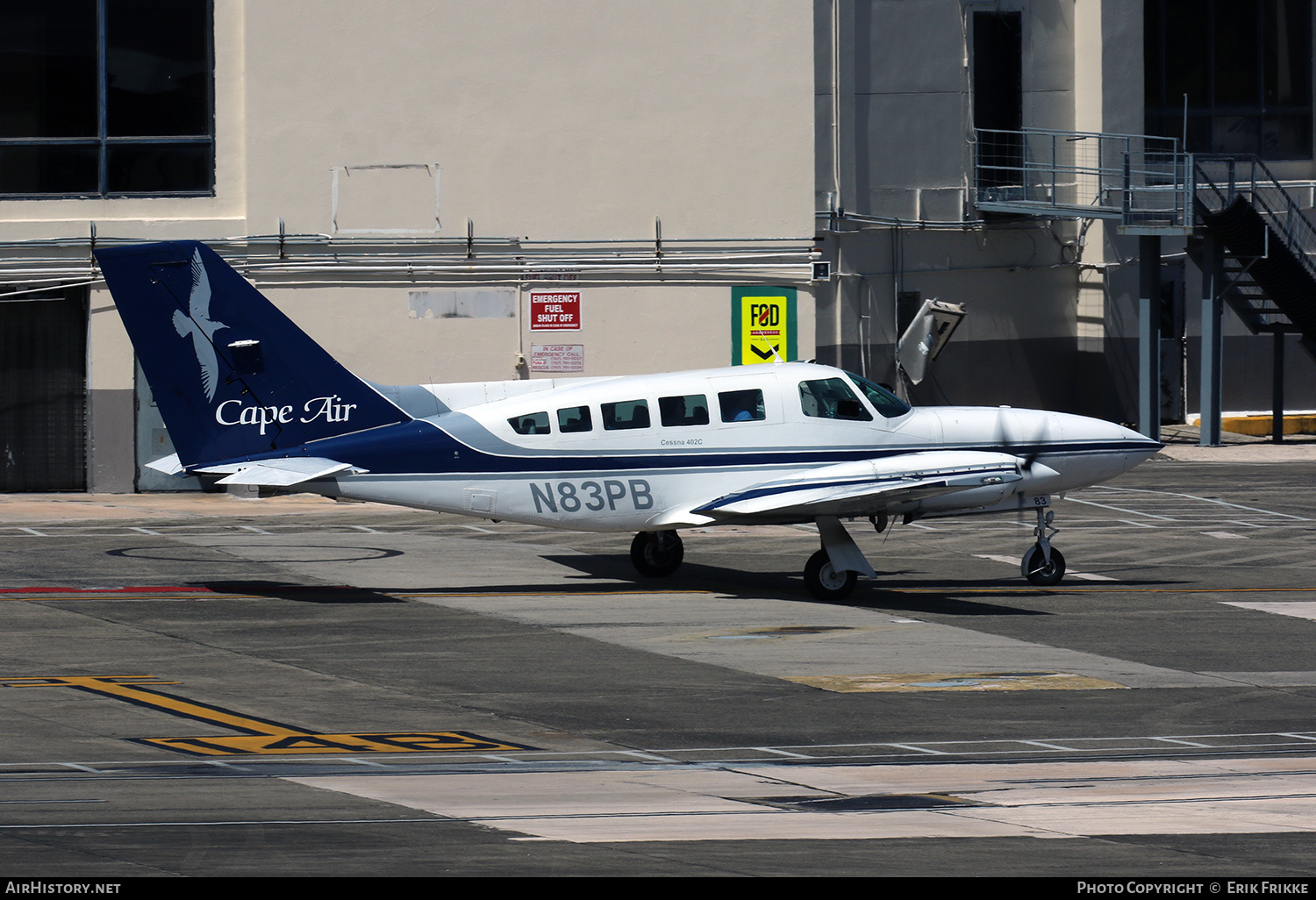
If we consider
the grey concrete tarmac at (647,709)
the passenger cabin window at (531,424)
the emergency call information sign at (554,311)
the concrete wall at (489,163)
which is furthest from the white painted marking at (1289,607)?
the emergency call information sign at (554,311)

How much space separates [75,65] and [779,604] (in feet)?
66.3

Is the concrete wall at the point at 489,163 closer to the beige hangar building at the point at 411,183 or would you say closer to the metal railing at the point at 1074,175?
the beige hangar building at the point at 411,183

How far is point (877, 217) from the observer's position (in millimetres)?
36656

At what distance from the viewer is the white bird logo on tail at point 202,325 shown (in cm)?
1905

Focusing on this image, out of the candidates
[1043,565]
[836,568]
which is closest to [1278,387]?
[1043,565]

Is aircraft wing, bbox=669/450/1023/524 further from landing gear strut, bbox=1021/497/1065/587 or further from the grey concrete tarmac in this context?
landing gear strut, bbox=1021/497/1065/587

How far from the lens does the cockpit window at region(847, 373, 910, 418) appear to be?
2036cm

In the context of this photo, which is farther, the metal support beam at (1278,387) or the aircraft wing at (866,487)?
the metal support beam at (1278,387)

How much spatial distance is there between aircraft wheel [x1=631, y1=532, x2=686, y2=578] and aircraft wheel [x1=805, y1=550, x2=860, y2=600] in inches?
92.7

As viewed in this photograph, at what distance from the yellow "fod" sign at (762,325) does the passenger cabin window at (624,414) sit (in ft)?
40.7

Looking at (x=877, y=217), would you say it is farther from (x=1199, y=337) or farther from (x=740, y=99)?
(x=1199, y=337)

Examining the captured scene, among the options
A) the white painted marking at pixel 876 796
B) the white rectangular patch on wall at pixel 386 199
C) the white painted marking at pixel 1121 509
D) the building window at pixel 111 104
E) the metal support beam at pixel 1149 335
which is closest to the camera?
the white painted marking at pixel 876 796

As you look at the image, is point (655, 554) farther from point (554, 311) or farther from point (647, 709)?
point (554, 311)

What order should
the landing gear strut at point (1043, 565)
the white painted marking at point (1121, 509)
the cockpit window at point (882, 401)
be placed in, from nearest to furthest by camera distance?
the cockpit window at point (882, 401) → the landing gear strut at point (1043, 565) → the white painted marking at point (1121, 509)
